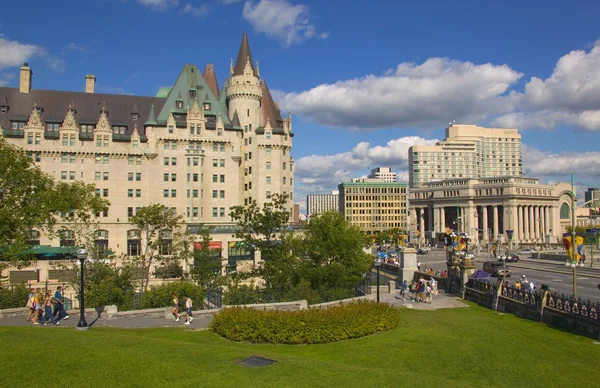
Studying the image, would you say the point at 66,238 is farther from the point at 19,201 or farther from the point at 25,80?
the point at 25,80

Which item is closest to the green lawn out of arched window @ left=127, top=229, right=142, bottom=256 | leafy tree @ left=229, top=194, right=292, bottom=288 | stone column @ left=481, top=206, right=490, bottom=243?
leafy tree @ left=229, top=194, right=292, bottom=288

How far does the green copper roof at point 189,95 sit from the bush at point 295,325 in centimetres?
6427

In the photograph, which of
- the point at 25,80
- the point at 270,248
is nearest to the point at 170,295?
the point at 270,248

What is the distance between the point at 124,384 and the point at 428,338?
50.0 feet

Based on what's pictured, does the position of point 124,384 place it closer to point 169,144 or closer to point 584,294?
point 584,294

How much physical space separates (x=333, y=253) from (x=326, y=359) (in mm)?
30606

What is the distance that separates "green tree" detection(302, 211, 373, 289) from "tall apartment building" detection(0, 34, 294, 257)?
99.3 ft

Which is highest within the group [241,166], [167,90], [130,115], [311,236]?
[167,90]

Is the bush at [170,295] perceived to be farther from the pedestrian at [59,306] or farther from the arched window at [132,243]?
the arched window at [132,243]

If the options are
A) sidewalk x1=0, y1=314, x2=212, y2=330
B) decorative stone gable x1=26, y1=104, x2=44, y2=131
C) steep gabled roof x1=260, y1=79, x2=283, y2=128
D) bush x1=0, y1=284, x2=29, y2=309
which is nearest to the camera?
sidewalk x1=0, y1=314, x2=212, y2=330

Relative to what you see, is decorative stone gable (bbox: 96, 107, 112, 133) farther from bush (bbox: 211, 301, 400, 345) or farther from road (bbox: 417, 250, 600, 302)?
bush (bbox: 211, 301, 400, 345)

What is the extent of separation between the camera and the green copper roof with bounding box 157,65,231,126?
285ft

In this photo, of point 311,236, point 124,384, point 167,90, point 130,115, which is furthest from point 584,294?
point 167,90

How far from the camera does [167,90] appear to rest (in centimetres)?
9988
